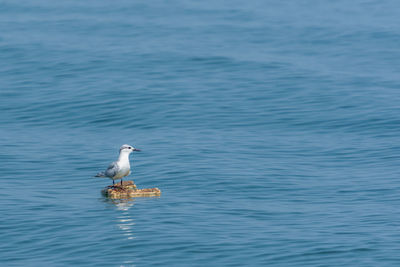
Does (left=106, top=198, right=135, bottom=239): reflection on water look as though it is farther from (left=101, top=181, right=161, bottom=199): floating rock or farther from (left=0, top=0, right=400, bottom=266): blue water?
(left=101, top=181, right=161, bottom=199): floating rock

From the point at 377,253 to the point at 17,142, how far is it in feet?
66.9

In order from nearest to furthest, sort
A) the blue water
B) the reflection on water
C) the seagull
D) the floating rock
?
the blue water → the reflection on water → the seagull → the floating rock

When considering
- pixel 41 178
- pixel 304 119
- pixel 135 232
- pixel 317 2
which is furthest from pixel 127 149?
pixel 317 2

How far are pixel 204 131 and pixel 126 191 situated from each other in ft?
40.7

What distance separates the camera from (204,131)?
37719 millimetres

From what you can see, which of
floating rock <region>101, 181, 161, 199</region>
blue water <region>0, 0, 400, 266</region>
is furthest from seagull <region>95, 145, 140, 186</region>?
blue water <region>0, 0, 400, 266</region>

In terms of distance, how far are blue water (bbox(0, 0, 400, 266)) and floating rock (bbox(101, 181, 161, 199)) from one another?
38 cm

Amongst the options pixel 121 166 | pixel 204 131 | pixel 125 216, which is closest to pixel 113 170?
pixel 121 166

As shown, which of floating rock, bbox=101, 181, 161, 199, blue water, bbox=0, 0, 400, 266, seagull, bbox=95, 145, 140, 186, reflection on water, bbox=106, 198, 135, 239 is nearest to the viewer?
blue water, bbox=0, 0, 400, 266

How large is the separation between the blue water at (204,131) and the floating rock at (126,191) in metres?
0.38

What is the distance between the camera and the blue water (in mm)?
22453

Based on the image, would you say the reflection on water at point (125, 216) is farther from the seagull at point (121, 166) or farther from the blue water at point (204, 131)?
the seagull at point (121, 166)

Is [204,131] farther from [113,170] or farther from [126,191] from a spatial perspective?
[113,170]

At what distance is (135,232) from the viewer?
75.5 feet
